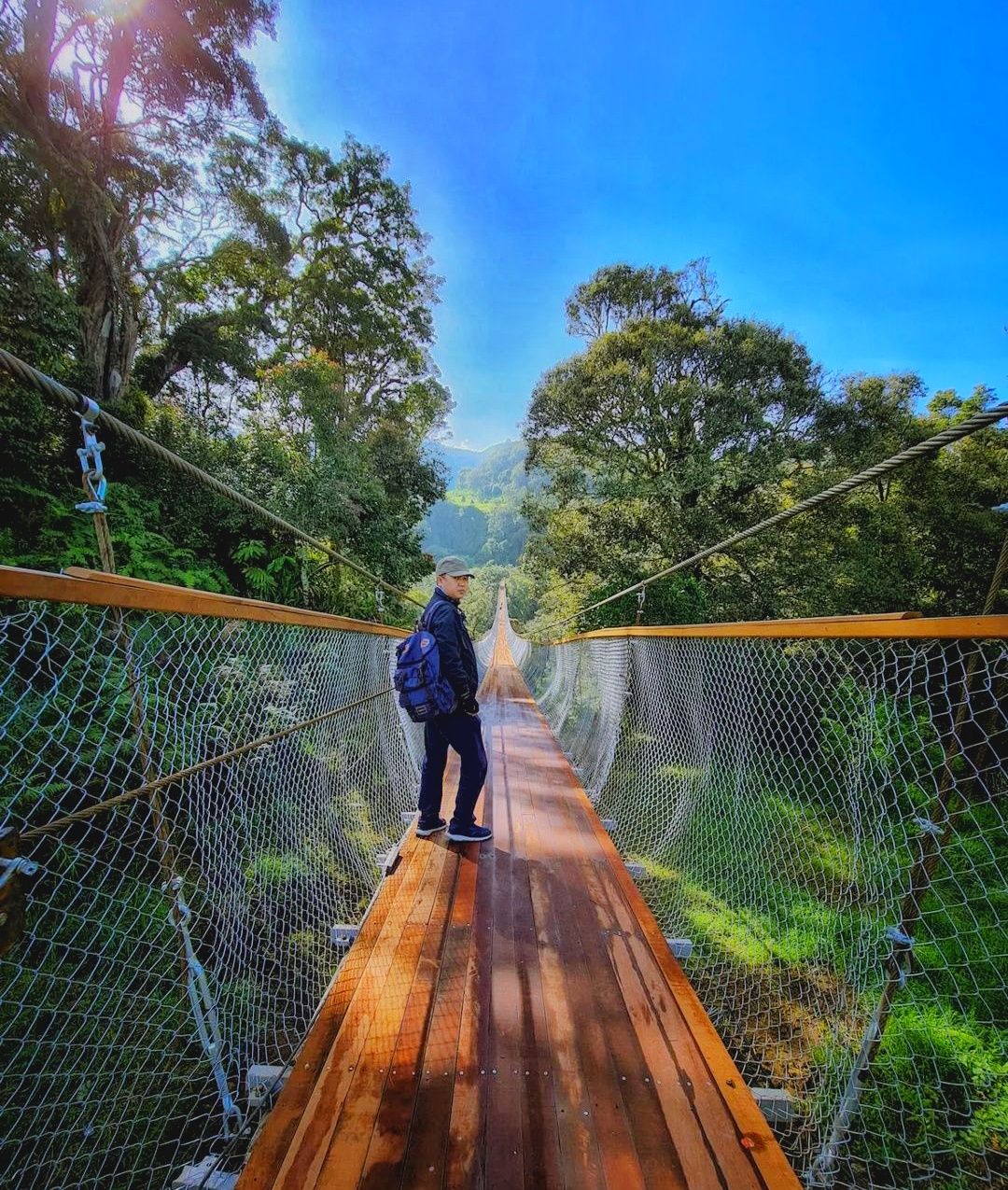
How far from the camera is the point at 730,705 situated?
6.18 ft

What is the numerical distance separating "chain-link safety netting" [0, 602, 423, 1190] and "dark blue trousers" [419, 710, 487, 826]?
1.03 ft

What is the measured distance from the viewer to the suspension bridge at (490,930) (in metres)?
0.91

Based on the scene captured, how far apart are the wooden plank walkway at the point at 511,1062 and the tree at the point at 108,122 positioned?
7660 mm

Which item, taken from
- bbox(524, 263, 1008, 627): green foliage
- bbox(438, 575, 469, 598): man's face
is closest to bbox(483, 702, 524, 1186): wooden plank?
bbox(438, 575, 469, 598): man's face

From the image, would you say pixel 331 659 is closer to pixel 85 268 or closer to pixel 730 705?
pixel 730 705

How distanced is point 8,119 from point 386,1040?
Answer: 9503 millimetres

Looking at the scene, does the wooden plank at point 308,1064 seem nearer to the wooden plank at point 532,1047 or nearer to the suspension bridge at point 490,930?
the suspension bridge at point 490,930

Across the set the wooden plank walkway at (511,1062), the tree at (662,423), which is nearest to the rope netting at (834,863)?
the wooden plank walkway at (511,1062)

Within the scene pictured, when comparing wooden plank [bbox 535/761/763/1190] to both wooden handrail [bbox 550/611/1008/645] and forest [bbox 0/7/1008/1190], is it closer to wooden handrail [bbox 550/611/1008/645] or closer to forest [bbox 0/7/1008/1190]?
forest [bbox 0/7/1008/1190]

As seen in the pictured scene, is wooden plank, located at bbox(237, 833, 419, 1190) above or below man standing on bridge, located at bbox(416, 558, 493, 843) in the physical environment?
below

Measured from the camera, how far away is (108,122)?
21.4ft

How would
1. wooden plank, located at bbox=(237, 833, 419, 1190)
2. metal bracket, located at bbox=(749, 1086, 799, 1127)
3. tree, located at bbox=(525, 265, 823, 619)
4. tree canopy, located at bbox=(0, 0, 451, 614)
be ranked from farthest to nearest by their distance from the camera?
tree, located at bbox=(525, 265, 823, 619) < tree canopy, located at bbox=(0, 0, 451, 614) < metal bracket, located at bbox=(749, 1086, 799, 1127) < wooden plank, located at bbox=(237, 833, 419, 1190)

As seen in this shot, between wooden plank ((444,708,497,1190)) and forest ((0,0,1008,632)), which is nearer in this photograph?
wooden plank ((444,708,497,1190))

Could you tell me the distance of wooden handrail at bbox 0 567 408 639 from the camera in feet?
2.26
